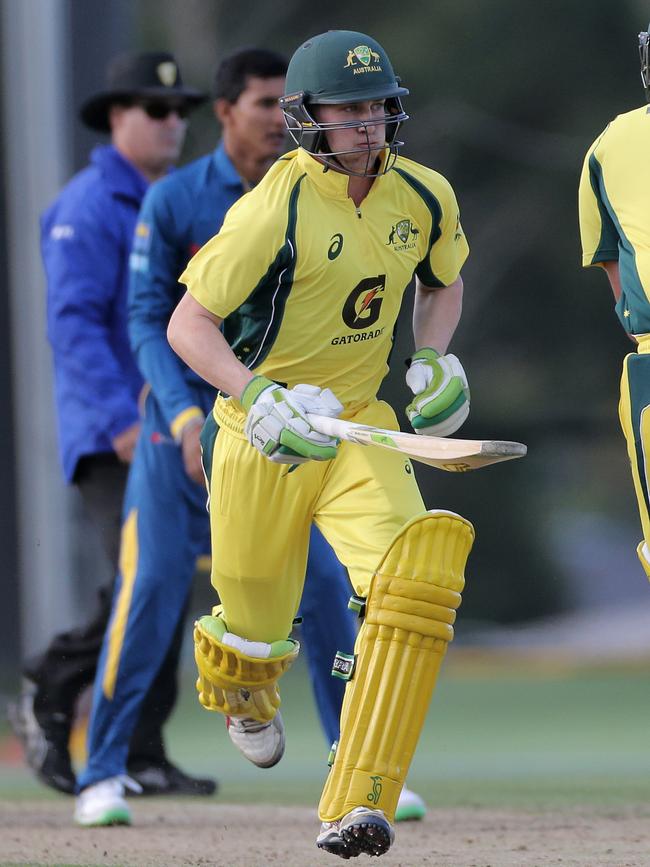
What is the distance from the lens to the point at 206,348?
3.90 meters

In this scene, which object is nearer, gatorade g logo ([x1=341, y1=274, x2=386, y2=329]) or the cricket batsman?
the cricket batsman

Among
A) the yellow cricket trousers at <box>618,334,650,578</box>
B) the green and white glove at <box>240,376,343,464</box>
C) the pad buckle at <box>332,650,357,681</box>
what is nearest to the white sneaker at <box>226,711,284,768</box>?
the pad buckle at <box>332,650,357,681</box>

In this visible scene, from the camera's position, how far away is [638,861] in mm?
4168

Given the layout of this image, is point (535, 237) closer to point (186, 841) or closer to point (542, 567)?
point (542, 567)

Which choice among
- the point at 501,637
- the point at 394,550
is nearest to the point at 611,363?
the point at 501,637

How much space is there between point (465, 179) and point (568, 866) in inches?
275

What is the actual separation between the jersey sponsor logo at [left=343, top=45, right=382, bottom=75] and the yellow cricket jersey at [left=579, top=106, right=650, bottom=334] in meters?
0.52

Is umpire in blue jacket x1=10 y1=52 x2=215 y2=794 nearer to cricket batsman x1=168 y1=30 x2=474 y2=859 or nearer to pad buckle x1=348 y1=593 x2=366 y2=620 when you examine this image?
cricket batsman x1=168 y1=30 x2=474 y2=859

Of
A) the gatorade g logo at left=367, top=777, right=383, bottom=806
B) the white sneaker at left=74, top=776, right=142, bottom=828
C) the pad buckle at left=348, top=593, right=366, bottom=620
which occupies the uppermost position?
the pad buckle at left=348, top=593, right=366, bottom=620

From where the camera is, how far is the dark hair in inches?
208

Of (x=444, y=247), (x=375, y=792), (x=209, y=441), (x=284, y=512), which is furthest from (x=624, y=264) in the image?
(x=375, y=792)

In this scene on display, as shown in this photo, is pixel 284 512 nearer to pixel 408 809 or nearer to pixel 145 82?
pixel 408 809

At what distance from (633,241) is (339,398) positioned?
74cm

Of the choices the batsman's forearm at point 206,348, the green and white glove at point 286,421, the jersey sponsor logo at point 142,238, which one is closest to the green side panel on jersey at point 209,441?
the batsman's forearm at point 206,348
